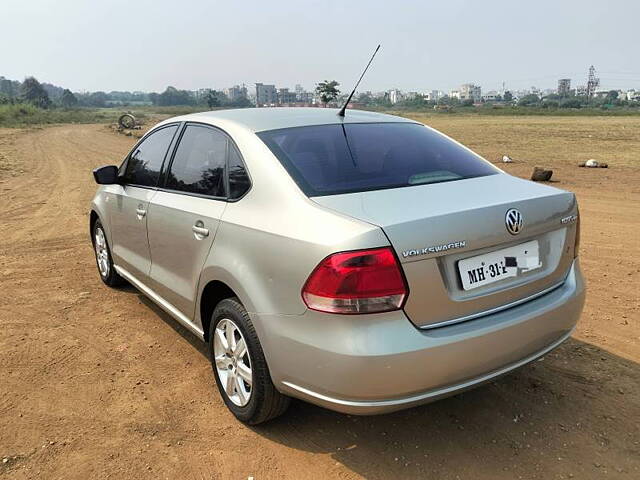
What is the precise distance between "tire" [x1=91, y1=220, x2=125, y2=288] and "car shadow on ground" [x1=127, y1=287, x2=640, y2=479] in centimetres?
282

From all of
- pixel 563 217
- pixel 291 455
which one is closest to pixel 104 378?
A: pixel 291 455

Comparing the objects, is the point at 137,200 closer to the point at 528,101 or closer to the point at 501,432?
the point at 501,432

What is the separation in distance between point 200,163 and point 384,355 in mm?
1888

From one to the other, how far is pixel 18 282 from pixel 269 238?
4193mm

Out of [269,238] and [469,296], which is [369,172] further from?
[469,296]

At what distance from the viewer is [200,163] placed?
11.4 feet

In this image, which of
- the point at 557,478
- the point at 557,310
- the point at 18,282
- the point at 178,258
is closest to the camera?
the point at 557,478

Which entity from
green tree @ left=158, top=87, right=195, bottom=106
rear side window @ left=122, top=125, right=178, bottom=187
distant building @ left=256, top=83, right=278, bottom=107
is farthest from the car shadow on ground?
green tree @ left=158, top=87, right=195, bottom=106

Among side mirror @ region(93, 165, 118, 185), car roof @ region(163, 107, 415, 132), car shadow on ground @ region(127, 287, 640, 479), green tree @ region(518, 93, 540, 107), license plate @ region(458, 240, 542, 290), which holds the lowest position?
green tree @ region(518, 93, 540, 107)

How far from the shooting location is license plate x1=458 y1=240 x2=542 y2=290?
2.44m

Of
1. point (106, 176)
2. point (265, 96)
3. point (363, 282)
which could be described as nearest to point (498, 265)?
point (363, 282)

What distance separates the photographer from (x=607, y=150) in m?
20.6

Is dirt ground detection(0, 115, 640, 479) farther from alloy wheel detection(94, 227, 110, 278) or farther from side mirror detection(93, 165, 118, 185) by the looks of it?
side mirror detection(93, 165, 118, 185)

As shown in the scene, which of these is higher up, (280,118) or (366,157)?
(280,118)
